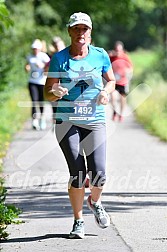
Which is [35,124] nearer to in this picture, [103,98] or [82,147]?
[82,147]

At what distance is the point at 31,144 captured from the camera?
17.4 meters

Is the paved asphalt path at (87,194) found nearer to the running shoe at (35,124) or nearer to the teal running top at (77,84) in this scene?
the teal running top at (77,84)

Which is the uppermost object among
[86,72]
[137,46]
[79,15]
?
[79,15]

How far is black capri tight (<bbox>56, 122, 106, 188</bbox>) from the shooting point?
8.41m

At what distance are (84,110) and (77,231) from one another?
1129 mm

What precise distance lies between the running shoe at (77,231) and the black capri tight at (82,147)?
36cm

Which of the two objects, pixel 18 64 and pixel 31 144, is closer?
pixel 31 144

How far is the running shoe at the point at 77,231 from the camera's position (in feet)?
27.7

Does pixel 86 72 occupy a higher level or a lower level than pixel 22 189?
higher

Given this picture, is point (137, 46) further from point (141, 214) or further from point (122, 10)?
point (141, 214)

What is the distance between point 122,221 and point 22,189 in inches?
105

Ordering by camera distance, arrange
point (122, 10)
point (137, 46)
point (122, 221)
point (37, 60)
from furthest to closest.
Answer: point (137, 46) → point (122, 10) → point (37, 60) → point (122, 221)

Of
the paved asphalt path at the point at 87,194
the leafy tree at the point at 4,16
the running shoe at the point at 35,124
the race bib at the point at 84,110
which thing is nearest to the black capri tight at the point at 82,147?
the race bib at the point at 84,110

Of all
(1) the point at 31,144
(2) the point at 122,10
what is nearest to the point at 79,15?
(1) the point at 31,144
